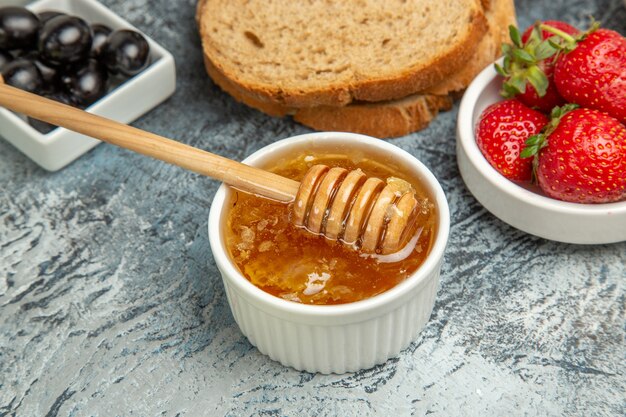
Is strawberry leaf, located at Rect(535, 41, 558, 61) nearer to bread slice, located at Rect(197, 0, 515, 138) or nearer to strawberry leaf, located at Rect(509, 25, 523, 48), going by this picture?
strawberry leaf, located at Rect(509, 25, 523, 48)

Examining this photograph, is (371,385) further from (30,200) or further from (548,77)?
(30,200)

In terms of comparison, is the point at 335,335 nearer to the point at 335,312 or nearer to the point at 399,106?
the point at 335,312

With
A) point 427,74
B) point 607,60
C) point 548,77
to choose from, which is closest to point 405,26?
point 427,74

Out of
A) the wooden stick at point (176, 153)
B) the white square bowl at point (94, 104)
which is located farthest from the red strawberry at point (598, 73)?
the white square bowl at point (94, 104)

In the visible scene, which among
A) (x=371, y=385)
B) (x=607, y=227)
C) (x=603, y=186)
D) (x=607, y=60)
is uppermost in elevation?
(x=607, y=60)

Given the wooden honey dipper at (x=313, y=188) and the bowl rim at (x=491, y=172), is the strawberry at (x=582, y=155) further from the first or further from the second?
the wooden honey dipper at (x=313, y=188)
